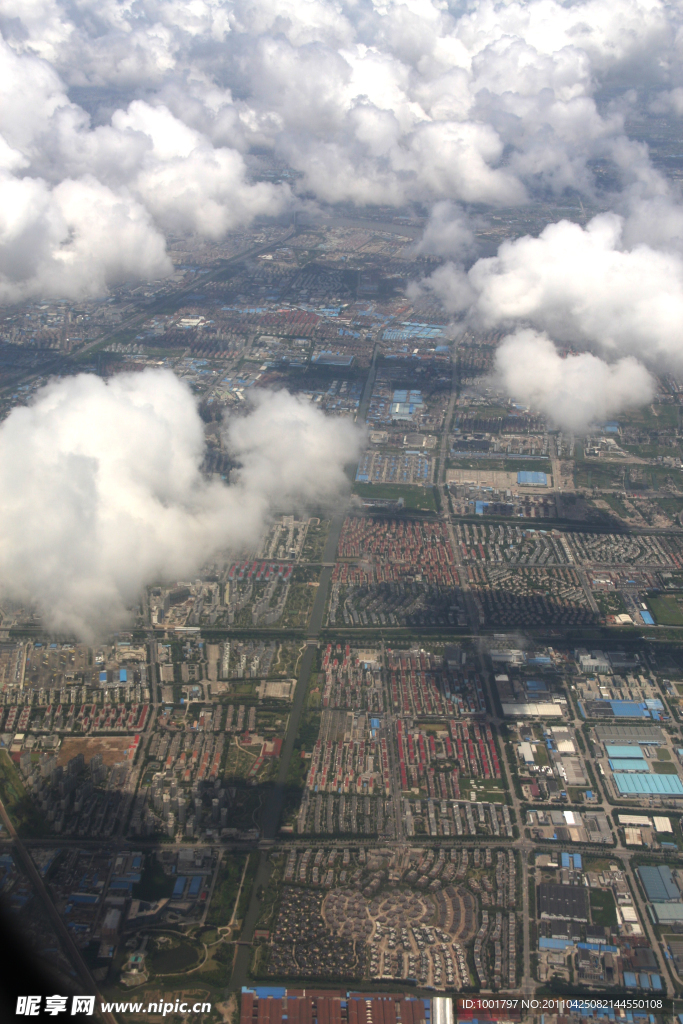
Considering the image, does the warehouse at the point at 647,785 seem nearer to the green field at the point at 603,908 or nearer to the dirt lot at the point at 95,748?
the green field at the point at 603,908

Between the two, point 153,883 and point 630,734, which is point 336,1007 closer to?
point 153,883

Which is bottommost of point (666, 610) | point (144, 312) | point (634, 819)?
point (634, 819)

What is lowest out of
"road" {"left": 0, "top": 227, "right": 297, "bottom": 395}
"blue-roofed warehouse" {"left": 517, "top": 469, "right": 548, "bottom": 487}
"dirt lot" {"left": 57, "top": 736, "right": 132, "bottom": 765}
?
"dirt lot" {"left": 57, "top": 736, "right": 132, "bottom": 765}

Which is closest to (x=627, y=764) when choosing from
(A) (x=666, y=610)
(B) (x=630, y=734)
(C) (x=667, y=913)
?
(B) (x=630, y=734)

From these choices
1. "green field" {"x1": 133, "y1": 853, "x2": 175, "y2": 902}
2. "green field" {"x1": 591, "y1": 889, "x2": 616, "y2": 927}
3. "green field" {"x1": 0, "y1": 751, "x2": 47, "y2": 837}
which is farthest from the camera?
"green field" {"x1": 0, "y1": 751, "x2": 47, "y2": 837}

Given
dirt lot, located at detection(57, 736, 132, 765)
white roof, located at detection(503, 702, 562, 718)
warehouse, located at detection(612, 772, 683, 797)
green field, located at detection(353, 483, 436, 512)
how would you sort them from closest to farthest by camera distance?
warehouse, located at detection(612, 772, 683, 797) → dirt lot, located at detection(57, 736, 132, 765) → white roof, located at detection(503, 702, 562, 718) → green field, located at detection(353, 483, 436, 512)

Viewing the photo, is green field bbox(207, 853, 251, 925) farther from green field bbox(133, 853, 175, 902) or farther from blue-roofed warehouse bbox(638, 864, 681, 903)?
blue-roofed warehouse bbox(638, 864, 681, 903)

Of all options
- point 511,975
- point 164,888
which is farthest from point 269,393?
point 511,975

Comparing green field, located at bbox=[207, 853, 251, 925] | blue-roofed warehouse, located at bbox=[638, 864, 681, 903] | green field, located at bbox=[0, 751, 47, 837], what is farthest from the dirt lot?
blue-roofed warehouse, located at bbox=[638, 864, 681, 903]
